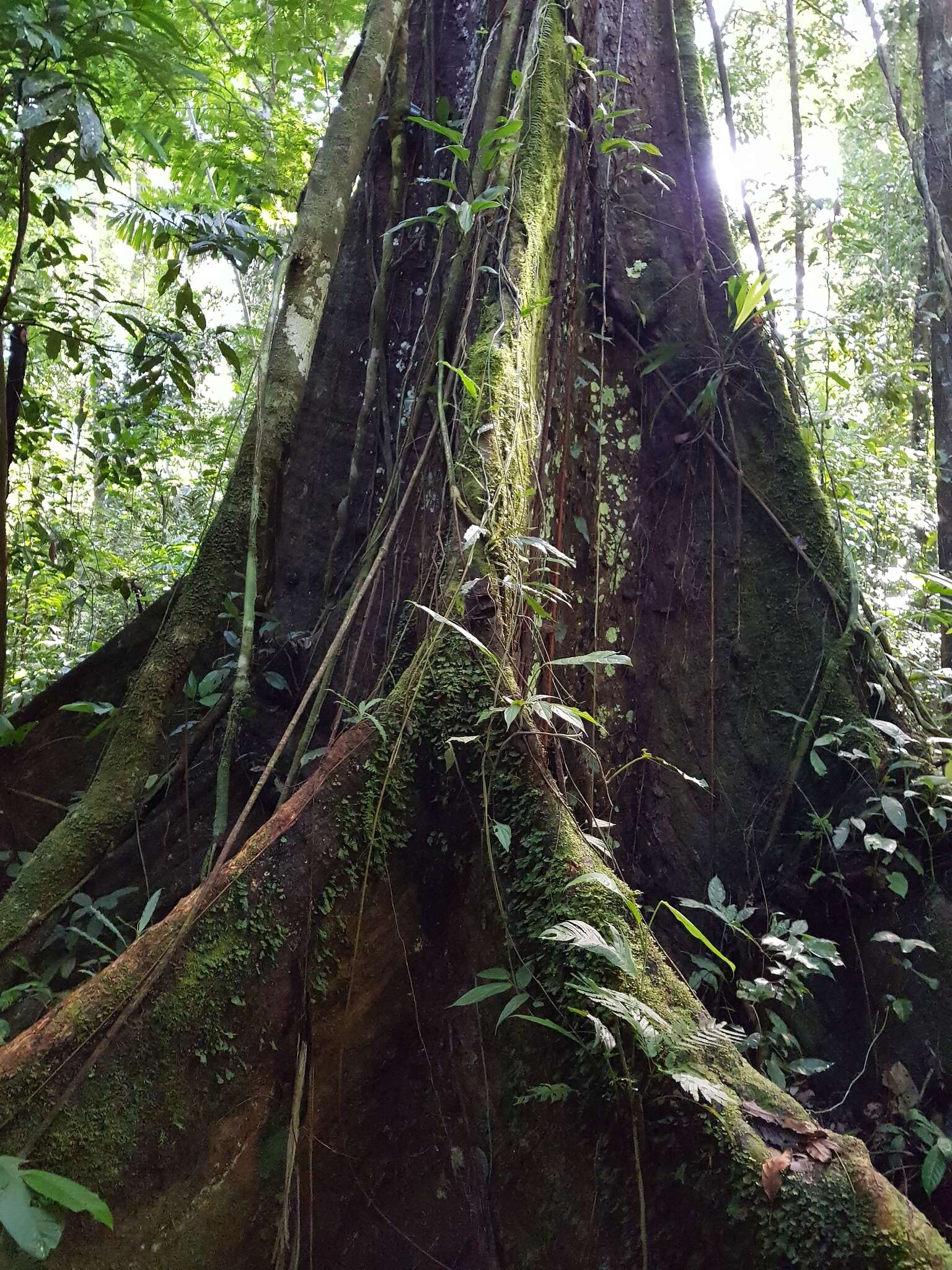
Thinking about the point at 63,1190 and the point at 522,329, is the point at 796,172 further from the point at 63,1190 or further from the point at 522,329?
the point at 63,1190

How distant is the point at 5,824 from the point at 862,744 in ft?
9.38

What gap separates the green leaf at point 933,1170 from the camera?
2221 millimetres

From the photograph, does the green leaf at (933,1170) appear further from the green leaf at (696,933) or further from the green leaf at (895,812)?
the green leaf at (895,812)

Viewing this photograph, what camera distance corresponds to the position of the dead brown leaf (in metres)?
1.45

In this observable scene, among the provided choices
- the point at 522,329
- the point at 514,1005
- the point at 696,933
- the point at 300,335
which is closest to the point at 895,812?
the point at 696,933

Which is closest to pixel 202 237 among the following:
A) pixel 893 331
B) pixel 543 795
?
pixel 543 795

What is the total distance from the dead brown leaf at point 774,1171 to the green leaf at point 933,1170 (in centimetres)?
105

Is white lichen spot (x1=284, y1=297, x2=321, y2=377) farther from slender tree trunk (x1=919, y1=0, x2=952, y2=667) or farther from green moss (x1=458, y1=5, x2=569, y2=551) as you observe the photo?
slender tree trunk (x1=919, y1=0, x2=952, y2=667)

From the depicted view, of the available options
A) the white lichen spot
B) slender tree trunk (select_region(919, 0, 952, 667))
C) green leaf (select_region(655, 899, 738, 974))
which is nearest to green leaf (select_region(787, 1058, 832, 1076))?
green leaf (select_region(655, 899, 738, 974))

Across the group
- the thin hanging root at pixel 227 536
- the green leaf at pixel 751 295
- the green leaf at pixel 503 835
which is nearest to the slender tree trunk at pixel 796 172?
the green leaf at pixel 751 295

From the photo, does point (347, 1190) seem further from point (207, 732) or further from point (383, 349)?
point (383, 349)

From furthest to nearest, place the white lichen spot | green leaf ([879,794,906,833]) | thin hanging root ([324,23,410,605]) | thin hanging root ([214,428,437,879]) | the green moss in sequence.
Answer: thin hanging root ([324,23,410,605]), the white lichen spot, green leaf ([879,794,906,833]), the green moss, thin hanging root ([214,428,437,879])

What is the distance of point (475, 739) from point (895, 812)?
1397 millimetres

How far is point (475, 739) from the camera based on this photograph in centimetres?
191
